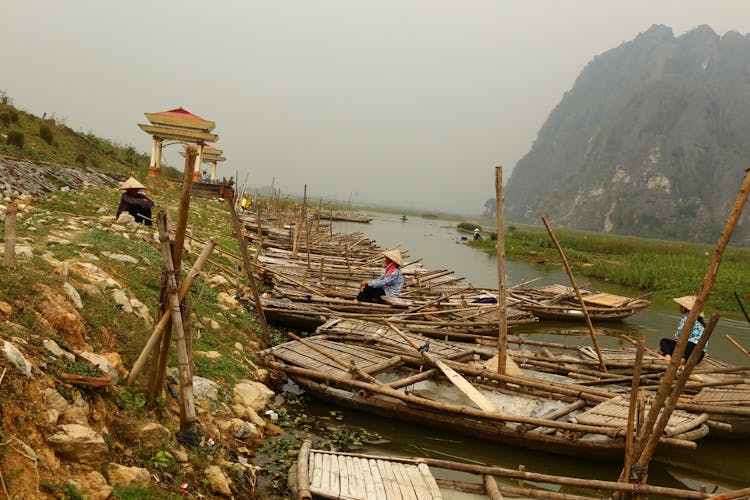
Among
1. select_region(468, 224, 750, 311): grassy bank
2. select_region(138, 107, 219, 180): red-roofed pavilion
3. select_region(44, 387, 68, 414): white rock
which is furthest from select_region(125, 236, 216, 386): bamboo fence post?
select_region(138, 107, 219, 180): red-roofed pavilion

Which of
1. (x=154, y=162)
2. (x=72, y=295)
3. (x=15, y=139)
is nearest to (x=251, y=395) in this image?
(x=72, y=295)

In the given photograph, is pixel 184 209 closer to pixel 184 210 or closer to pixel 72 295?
pixel 184 210

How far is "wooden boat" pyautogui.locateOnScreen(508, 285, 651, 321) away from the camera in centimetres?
1312

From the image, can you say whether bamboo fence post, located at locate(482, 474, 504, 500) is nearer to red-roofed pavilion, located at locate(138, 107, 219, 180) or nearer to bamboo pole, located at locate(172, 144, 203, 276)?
bamboo pole, located at locate(172, 144, 203, 276)

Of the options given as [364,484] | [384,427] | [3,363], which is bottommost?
[384,427]

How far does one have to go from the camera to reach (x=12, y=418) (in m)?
2.75

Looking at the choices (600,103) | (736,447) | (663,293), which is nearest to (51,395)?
(736,447)

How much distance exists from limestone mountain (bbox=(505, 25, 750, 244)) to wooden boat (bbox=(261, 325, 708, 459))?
332 feet

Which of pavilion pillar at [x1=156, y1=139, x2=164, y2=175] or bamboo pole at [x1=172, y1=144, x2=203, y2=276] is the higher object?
pavilion pillar at [x1=156, y1=139, x2=164, y2=175]

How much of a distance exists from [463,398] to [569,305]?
8.78 meters

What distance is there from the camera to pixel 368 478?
3789 mm

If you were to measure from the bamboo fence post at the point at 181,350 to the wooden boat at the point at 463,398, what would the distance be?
2.45m

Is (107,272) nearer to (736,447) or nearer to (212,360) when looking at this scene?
(212,360)

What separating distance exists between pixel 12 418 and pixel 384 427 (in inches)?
162
